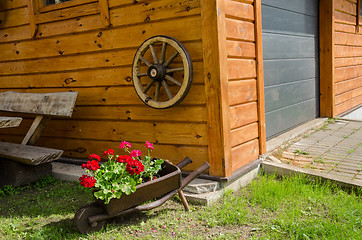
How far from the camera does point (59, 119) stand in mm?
5176

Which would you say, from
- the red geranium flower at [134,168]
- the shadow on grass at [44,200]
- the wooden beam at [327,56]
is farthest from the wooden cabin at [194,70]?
the red geranium flower at [134,168]

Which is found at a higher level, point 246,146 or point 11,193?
point 246,146

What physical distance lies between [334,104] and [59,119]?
192 inches

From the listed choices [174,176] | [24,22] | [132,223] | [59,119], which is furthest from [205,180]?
[24,22]

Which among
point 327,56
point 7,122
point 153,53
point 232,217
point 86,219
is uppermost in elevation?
point 153,53

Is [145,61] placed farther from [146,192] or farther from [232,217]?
[232,217]

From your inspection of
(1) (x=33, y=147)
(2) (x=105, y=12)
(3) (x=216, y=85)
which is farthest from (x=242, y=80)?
(1) (x=33, y=147)

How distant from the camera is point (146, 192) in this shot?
325cm

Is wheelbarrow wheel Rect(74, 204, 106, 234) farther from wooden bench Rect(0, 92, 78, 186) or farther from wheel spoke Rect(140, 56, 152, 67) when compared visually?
wheel spoke Rect(140, 56, 152, 67)

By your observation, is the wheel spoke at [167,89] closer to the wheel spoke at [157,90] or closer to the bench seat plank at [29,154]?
the wheel spoke at [157,90]

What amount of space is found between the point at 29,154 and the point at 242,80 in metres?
2.57

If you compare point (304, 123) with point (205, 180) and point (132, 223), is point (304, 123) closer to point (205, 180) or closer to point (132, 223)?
point (205, 180)

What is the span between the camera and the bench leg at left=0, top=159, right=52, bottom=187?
448cm

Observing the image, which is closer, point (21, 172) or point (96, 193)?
point (96, 193)
